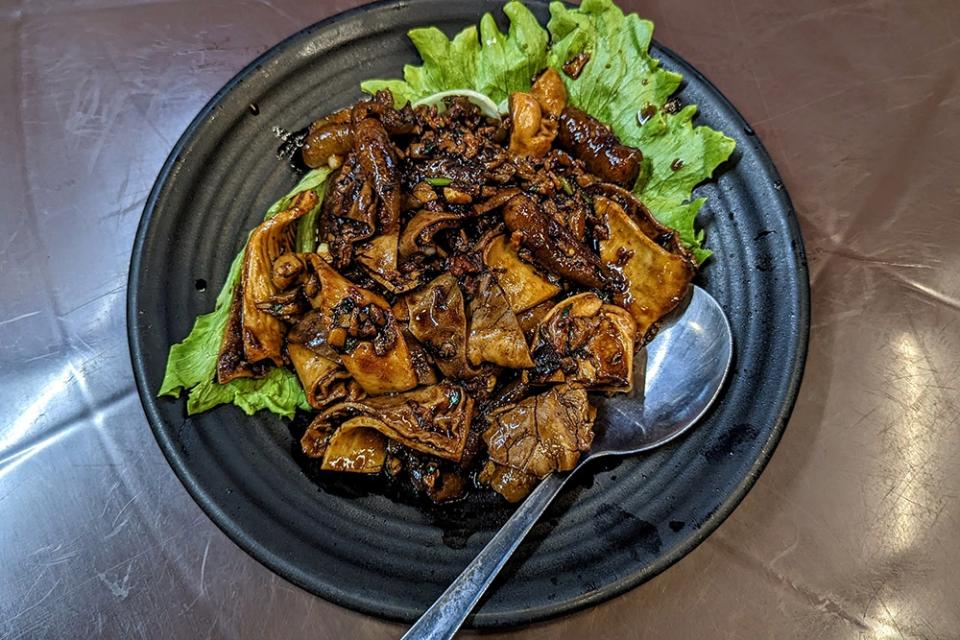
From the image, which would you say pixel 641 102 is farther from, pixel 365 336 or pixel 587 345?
pixel 365 336

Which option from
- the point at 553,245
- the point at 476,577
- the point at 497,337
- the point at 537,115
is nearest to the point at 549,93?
the point at 537,115

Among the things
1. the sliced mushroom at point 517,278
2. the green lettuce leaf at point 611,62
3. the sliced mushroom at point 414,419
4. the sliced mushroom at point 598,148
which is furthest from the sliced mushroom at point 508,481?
the green lettuce leaf at point 611,62

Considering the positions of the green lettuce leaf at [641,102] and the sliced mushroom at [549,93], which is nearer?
the green lettuce leaf at [641,102]

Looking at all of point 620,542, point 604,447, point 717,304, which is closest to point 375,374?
point 604,447

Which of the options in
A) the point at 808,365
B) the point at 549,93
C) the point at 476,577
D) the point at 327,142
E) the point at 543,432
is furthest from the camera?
the point at 808,365

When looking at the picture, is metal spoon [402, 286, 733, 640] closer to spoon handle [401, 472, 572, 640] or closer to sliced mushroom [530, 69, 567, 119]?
spoon handle [401, 472, 572, 640]

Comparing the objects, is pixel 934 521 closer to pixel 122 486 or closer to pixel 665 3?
pixel 665 3

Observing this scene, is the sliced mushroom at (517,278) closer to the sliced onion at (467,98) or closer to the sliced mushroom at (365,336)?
the sliced mushroom at (365,336)

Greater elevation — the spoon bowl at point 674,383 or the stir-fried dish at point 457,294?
the stir-fried dish at point 457,294
